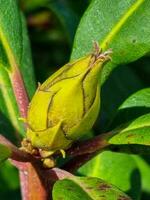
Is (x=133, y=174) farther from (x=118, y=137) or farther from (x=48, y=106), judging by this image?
(x=48, y=106)

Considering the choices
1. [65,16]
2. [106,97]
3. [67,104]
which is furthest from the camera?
[65,16]

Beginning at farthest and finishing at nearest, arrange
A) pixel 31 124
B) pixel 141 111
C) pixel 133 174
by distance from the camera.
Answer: pixel 133 174 < pixel 141 111 < pixel 31 124

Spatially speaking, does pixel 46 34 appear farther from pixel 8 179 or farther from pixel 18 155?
pixel 18 155

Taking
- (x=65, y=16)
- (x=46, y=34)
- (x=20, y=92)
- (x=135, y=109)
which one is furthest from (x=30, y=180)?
(x=46, y=34)

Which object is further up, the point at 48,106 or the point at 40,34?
the point at 48,106

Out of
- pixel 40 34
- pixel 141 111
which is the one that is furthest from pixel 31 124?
pixel 40 34

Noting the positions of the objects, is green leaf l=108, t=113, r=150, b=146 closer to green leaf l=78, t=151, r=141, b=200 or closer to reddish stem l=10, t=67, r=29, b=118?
reddish stem l=10, t=67, r=29, b=118
